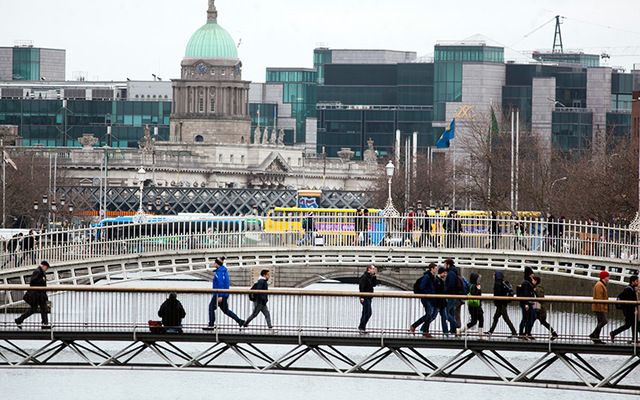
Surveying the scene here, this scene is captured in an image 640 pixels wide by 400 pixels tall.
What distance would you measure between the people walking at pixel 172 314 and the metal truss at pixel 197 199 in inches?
4090

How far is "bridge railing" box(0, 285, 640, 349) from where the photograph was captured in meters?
54.0

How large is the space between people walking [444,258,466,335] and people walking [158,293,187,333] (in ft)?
19.0

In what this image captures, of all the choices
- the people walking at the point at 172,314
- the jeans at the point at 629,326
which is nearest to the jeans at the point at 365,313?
the people walking at the point at 172,314

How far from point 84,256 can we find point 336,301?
18239 mm

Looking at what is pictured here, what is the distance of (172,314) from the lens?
5469 centimetres

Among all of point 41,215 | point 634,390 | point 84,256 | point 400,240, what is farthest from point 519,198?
point 634,390

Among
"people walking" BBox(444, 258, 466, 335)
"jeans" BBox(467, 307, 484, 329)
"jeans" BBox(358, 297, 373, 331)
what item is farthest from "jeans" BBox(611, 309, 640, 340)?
"jeans" BBox(358, 297, 373, 331)

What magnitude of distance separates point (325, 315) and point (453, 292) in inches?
116

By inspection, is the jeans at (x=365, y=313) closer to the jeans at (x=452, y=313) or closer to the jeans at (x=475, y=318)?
the jeans at (x=452, y=313)

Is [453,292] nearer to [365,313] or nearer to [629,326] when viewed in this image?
[365,313]

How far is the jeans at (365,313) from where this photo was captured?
178 feet

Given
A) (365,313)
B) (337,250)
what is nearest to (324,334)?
(365,313)

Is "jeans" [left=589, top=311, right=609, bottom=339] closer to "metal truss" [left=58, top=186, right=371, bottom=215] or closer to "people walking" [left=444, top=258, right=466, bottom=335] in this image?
"people walking" [left=444, top=258, right=466, bottom=335]

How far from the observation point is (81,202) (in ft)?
519
